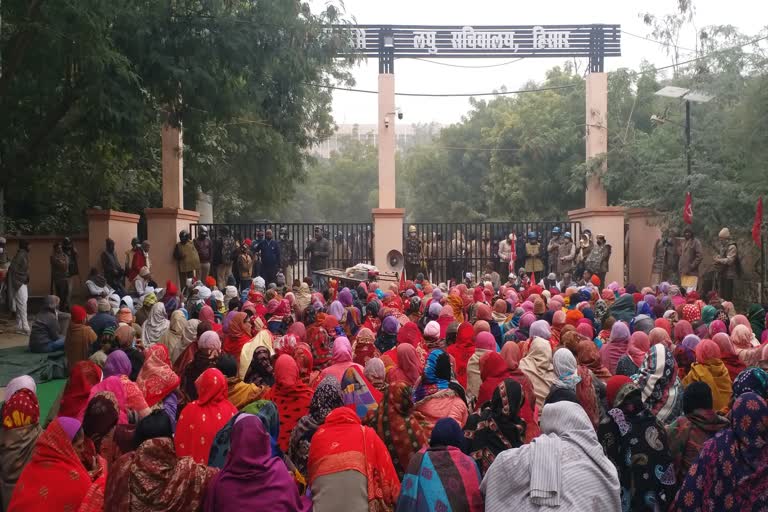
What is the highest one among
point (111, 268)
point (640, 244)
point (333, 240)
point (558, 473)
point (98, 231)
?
point (98, 231)

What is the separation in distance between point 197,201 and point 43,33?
16.1 metres

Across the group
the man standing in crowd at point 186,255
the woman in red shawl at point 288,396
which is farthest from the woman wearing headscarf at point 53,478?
the man standing in crowd at point 186,255

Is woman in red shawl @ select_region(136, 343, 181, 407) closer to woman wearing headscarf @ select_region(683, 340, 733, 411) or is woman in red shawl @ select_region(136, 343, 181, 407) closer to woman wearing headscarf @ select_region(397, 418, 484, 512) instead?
woman wearing headscarf @ select_region(397, 418, 484, 512)

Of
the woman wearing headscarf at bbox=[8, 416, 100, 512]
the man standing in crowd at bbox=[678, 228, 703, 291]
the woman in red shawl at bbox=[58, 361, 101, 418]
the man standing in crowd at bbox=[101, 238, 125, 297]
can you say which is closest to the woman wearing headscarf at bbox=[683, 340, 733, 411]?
the woman in red shawl at bbox=[58, 361, 101, 418]

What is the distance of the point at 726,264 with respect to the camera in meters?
17.0

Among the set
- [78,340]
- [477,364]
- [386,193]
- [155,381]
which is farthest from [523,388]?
[386,193]

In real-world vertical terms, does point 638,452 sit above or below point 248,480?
below

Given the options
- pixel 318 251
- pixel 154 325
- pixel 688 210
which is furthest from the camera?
pixel 318 251

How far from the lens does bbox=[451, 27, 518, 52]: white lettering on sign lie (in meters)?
23.8

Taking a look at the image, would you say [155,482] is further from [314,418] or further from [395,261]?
[395,261]

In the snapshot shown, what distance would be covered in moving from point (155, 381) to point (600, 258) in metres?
15.2

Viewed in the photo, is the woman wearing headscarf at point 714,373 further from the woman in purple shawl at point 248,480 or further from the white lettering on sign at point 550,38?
the white lettering on sign at point 550,38

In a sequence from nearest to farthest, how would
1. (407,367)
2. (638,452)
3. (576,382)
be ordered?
(638,452), (576,382), (407,367)

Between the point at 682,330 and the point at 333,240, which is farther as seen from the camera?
the point at 333,240
